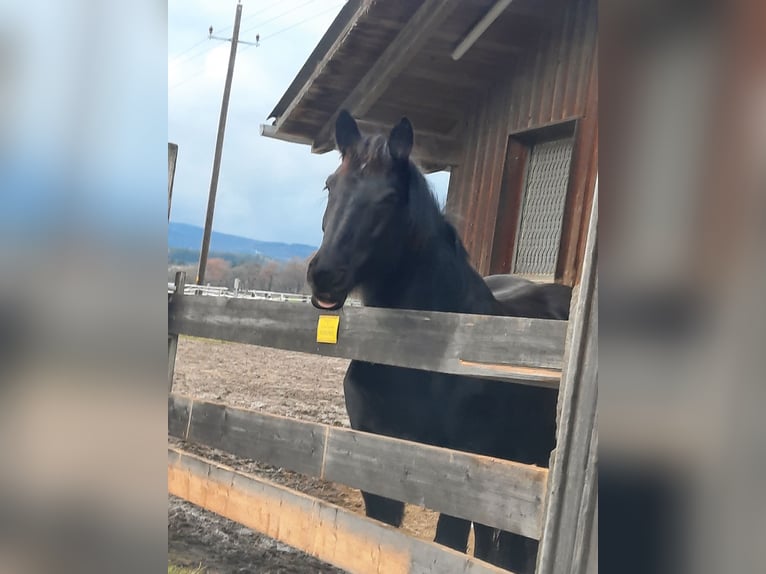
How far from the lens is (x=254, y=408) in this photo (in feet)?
21.8

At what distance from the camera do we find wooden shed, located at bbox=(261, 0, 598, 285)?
425 centimetres

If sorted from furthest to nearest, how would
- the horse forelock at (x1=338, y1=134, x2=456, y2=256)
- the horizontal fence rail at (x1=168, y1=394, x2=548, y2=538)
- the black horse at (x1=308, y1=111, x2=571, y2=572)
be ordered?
1. the horse forelock at (x1=338, y1=134, x2=456, y2=256)
2. the black horse at (x1=308, y1=111, x2=571, y2=572)
3. the horizontal fence rail at (x1=168, y1=394, x2=548, y2=538)

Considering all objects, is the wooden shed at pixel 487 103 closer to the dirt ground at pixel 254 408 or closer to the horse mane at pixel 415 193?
the horse mane at pixel 415 193

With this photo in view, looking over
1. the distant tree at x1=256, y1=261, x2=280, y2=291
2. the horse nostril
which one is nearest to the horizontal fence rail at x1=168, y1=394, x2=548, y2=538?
the horse nostril

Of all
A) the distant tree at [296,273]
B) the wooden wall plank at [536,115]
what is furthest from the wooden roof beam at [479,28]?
the distant tree at [296,273]

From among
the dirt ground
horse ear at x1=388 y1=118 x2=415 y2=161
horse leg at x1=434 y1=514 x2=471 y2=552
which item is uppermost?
horse ear at x1=388 y1=118 x2=415 y2=161

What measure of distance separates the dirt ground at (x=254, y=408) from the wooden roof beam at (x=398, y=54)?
2.95 meters

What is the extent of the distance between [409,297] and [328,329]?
0.41 metres

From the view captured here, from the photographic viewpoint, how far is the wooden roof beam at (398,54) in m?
4.09

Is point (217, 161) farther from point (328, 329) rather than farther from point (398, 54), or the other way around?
point (328, 329)

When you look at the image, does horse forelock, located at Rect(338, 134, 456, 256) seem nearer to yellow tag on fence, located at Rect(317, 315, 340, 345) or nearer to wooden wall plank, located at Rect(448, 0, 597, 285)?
yellow tag on fence, located at Rect(317, 315, 340, 345)

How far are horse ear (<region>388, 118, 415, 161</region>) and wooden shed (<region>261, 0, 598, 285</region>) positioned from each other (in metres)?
1.25

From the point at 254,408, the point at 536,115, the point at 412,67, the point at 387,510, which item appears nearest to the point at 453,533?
the point at 387,510

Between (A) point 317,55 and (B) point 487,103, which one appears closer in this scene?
(A) point 317,55
